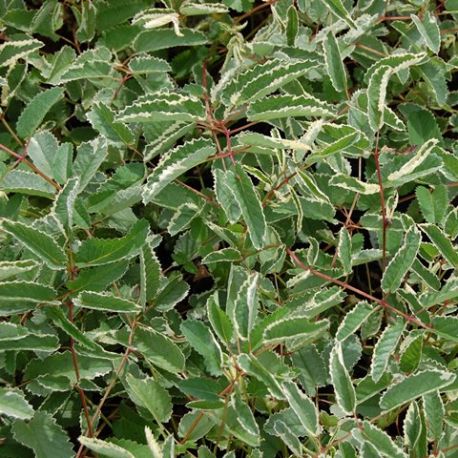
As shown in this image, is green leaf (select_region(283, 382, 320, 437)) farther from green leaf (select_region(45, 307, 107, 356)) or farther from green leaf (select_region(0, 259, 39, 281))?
green leaf (select_region(0, 259, 39, 281))

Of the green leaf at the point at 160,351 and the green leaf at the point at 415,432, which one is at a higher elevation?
the green leaf at the point at 160,351

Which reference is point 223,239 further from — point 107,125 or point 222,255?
point 107,125

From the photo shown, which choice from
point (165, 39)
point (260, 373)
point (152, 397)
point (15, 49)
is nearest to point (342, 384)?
point (260, 373)

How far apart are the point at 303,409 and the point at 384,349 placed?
0.53 feet

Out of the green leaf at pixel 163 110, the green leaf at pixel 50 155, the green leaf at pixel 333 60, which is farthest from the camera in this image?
the green leaf at pixel 333 60

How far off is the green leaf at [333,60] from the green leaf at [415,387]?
518 millimetres

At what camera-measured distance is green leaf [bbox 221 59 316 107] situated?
113 centimetres

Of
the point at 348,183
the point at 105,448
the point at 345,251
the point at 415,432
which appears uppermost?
the point at 348,183

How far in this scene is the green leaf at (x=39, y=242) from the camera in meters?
1.01

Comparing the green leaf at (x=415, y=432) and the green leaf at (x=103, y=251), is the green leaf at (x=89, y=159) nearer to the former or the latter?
the green leaf at (x=103, y=251)

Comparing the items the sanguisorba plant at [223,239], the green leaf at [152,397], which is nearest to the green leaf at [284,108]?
the sanguisorba plant at [223,239]

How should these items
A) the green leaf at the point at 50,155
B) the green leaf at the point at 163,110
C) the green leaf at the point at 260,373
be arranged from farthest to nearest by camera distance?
the green leaf at the point at 50,155
the green leaf at the point at 163,110
the green leaf at the point at 260,373

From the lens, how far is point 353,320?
46.0 inches

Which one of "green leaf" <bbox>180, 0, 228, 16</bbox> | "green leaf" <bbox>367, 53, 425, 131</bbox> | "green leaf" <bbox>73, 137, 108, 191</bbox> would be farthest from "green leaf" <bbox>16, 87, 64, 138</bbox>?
"green leaf" <bbox>367, 53, 425, 131</bbox>
